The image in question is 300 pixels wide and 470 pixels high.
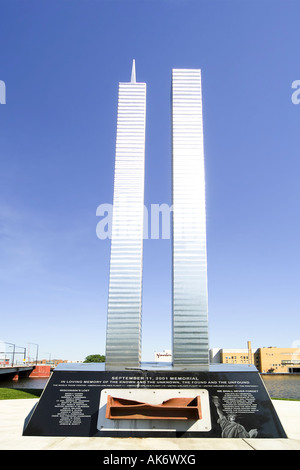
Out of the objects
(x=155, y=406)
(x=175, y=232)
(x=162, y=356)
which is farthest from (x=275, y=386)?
(x=162, y=356)

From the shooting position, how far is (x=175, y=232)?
35344 mm

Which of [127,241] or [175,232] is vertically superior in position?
[175,232]

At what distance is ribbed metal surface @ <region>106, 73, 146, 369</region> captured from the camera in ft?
120

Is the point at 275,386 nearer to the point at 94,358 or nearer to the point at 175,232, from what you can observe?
the point at 175,232

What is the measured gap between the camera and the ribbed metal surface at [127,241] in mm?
36500

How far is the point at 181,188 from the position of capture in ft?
119

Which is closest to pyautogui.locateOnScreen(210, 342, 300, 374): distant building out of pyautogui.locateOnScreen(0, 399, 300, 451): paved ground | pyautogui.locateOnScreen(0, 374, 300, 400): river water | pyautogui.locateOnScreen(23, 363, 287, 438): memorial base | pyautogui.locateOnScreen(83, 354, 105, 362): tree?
pyautogui.locateOnScreen(0, 374, 300, 400): river water

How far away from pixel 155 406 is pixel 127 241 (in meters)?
27.5

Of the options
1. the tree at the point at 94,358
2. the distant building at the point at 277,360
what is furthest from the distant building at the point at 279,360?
the tree at the point at 94,358

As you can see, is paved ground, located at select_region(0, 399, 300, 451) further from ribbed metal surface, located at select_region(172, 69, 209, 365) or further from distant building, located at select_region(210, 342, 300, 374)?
distant building, located at select_region(210, 342, 300, 374)

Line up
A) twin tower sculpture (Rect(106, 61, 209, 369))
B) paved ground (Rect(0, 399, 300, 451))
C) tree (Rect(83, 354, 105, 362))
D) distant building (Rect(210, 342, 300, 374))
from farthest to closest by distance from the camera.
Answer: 1. distant building (Rect(210, 342, 300, 374))
2. tree (Rect(83, 354, 105, 362))
3. twin tower sculpture (Rect(106, 61, 209, 369))
4. paved ground (Rect(0, 399, 300, 451))

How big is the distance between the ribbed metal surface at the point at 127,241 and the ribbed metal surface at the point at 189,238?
13.4 feet

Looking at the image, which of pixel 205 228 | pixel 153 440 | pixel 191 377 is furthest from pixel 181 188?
pixel 153 440

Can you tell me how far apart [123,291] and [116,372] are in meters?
24.8
